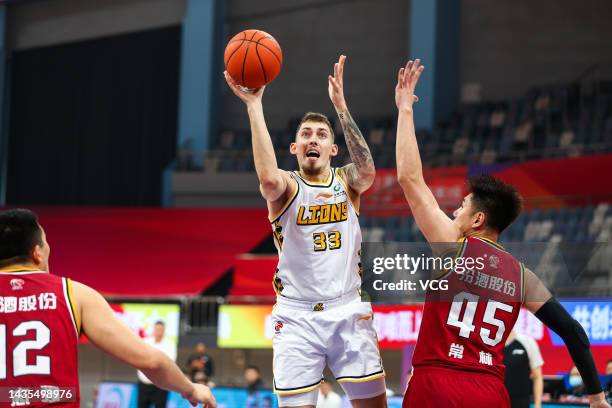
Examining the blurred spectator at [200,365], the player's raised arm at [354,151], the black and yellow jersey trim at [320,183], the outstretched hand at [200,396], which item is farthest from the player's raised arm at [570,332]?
the blurred spectator at [200,365]

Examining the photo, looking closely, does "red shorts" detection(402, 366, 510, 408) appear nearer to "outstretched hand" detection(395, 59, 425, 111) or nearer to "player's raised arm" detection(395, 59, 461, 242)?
"player's raised arm" detection(395, 59, 461, 242)

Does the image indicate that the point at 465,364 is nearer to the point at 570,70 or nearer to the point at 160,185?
the point at 570,70

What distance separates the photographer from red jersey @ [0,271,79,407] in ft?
13.0

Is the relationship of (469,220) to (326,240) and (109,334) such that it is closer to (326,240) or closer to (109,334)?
(326,240)

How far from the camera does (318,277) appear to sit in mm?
5902

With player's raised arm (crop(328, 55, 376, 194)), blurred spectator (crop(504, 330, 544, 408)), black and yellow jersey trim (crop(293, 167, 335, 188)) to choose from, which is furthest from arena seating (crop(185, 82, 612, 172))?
black and yellow jersey trim (crop(293, 167, 335, 188))

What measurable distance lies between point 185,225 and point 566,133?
921 cm

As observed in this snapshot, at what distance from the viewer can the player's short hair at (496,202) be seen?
5.00 m

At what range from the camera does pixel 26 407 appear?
3965mm

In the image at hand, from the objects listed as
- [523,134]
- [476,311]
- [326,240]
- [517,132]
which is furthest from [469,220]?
[517,132]

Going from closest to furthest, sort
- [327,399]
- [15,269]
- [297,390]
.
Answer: [15,269], [297,390], [327,399]

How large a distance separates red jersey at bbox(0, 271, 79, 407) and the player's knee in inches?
89.9

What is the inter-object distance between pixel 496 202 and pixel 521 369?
13.5 feet

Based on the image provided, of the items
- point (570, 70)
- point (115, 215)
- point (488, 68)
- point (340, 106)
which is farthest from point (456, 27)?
point (340, 106)
